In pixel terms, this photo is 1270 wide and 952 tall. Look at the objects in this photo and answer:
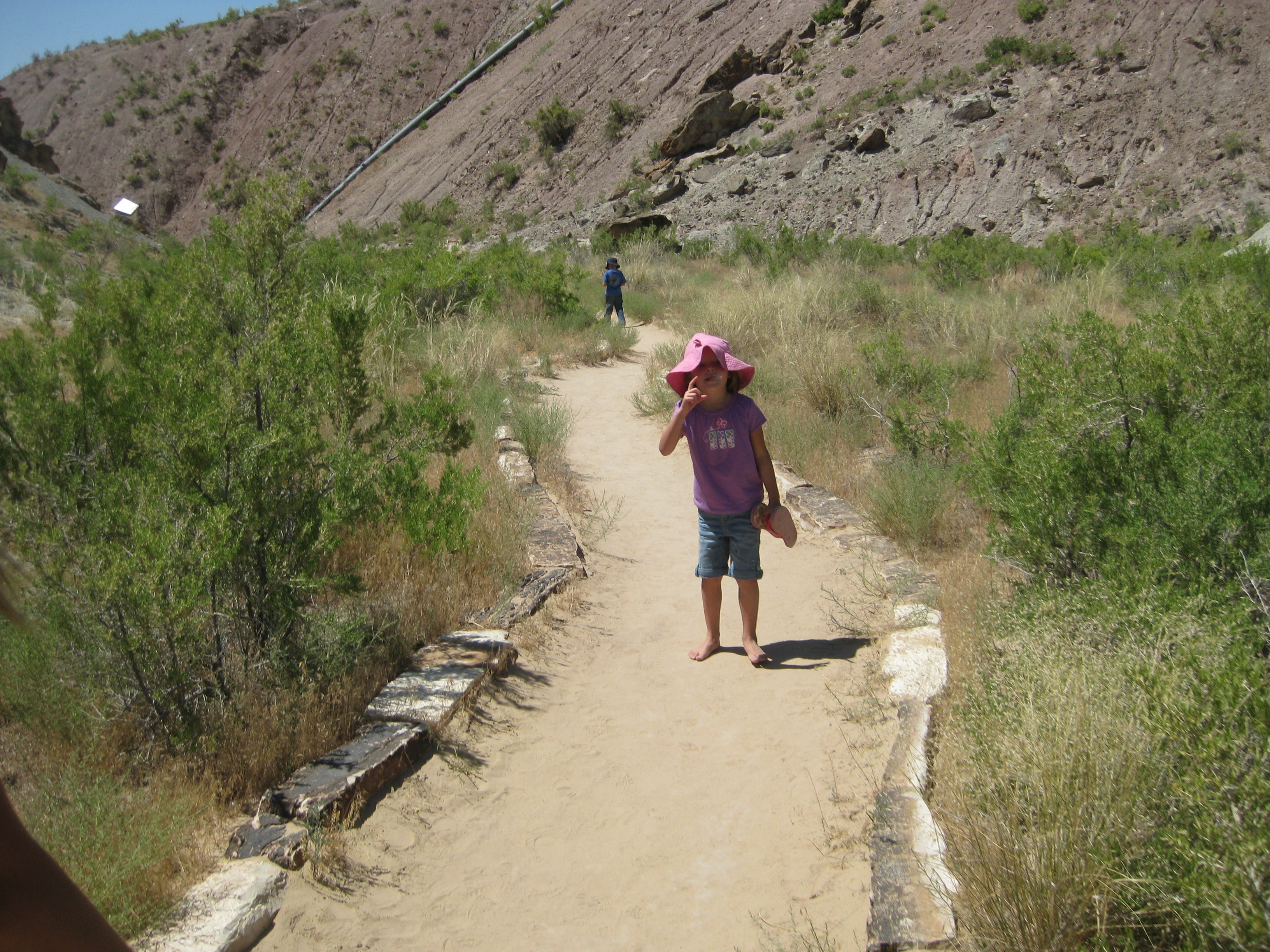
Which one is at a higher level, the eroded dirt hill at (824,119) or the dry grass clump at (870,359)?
the eroded dirt hill at (824,119)

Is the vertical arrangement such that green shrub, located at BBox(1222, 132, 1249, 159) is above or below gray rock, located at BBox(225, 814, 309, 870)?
above

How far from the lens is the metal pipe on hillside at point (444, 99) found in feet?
→ 154

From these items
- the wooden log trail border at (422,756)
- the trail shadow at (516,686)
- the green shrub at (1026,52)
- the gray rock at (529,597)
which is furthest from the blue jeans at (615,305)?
the green shrub at (1026,52)

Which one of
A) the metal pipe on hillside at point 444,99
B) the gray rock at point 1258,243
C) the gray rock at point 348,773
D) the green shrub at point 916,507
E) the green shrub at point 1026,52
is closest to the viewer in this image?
the gray rock at point 348,773

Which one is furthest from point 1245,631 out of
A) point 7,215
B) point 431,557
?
point 7,215

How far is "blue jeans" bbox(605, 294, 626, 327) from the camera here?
13922 mm

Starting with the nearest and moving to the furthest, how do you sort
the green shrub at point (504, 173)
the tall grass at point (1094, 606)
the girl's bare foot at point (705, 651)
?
the tall grass at point (1094, 606) < the girl's bare foot at point (705, 651) < the green shrub at point (504, 173)

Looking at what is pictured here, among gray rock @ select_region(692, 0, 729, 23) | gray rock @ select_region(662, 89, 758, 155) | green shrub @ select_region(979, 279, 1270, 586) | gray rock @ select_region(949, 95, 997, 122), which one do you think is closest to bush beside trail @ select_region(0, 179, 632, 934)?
green shrub @ select_region(979, 279, 1270, 586)

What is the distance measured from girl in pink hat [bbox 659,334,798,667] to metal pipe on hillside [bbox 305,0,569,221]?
47.5 metres

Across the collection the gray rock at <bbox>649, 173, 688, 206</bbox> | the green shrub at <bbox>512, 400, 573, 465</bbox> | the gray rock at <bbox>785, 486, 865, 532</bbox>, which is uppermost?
the gray rock at <bbox>649, 173, 688, 206</bbox>

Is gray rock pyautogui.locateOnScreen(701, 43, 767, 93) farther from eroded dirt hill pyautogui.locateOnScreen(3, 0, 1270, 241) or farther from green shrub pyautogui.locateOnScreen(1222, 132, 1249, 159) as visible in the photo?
green shrub pyautogui.locateOnScreen(1222, 132, 1249, 159)

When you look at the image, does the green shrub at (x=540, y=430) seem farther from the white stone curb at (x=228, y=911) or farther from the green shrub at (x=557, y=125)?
the green shrub at (x=557, y=125)

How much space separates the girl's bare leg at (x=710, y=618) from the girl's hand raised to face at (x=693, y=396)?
0.87m

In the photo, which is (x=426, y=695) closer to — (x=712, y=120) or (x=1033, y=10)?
(x=712, y=120)
